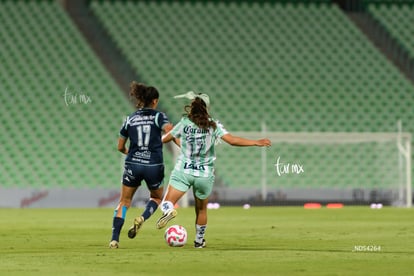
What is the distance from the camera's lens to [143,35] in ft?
109

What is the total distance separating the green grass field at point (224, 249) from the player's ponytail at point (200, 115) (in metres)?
1.51

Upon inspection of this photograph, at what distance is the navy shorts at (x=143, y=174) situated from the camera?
11859 mm

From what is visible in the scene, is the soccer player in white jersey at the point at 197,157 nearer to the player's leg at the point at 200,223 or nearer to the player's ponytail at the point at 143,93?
the player's leg at the point at 200,223

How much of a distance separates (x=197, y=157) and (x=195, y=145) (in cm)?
15

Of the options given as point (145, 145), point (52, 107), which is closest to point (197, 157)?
point (145, 145)

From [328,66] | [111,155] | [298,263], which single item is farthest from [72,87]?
[298,263]

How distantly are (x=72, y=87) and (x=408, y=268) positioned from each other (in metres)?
21.9

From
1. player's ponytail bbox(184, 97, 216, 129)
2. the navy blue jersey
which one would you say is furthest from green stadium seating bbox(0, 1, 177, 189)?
player's ponytail bbox(184, 97, 216, 129)

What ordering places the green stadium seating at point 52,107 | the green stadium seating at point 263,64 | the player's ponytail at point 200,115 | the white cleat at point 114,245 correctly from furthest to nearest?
the green stadium seating at point 263,64
the green stadium seating at point 52,107
the player's ponytail at point 200,115
the white cleat at point 114,245

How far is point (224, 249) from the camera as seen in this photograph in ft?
37.8

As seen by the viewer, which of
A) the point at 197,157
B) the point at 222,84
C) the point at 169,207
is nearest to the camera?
the point at 169,207

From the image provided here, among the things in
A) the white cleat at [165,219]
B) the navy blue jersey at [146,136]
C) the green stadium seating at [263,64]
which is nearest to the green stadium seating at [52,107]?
the green stadium seating at [263,64]

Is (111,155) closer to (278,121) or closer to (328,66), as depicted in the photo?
(278,121)

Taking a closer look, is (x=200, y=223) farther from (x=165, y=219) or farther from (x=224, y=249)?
(x=165, y=219)
